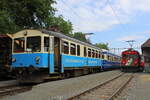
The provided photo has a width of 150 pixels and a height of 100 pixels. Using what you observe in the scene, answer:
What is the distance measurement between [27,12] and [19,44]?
43.3 ft

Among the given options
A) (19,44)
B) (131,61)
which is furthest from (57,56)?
(131,61)

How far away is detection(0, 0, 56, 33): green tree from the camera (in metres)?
25.2

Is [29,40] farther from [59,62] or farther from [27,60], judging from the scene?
[59,62]

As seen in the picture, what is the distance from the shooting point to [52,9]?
29.1 m

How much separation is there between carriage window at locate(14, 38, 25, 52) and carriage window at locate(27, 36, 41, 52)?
42cm

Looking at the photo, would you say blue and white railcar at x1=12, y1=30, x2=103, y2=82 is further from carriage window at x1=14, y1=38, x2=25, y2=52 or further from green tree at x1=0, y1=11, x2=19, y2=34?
green tree at x1=0, y1=11, x2=19, y2=34

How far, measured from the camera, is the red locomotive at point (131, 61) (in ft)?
102

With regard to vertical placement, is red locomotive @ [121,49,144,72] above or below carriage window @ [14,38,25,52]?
below

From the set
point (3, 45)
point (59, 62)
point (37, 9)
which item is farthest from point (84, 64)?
point (37, 9)

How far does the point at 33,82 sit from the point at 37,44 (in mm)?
2297

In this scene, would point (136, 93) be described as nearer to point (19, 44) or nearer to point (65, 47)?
point (65, 47)

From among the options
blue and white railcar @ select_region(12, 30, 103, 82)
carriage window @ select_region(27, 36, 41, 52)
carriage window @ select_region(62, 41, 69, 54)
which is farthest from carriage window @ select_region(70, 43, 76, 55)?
carriage window @ select_region(27, 36, 41, 52)

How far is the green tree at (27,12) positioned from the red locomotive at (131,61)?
11.6m

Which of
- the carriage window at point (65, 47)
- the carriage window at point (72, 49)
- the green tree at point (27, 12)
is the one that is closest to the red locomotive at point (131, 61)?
the green tree at point (27, 12)
